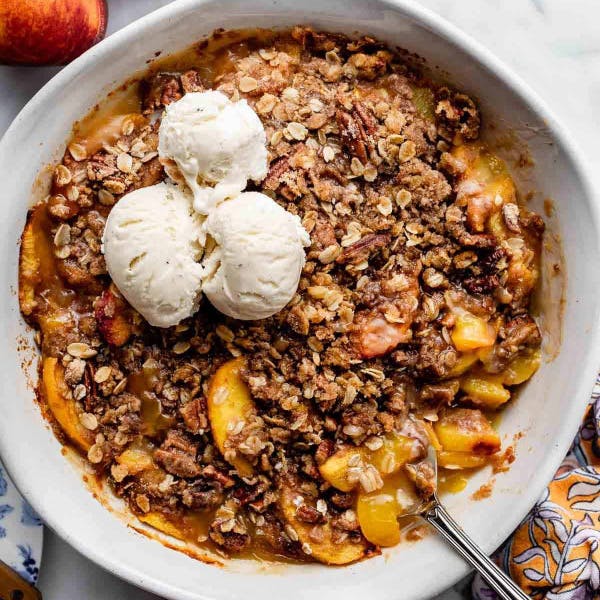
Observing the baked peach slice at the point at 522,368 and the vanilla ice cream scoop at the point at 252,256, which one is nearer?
the vanilla ice cream scoop at the point at 252,256

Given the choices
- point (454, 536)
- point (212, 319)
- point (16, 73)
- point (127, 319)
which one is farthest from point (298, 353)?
point (16, 73)

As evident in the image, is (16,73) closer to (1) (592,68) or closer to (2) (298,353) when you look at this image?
(2) (298,353)

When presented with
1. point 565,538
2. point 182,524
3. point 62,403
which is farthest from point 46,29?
point 565,538

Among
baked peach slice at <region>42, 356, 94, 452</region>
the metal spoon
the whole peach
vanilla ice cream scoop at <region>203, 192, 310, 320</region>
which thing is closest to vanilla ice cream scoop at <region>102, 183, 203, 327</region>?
vanilla ice cream scoop at <region>203, 192, 310, 320</region>

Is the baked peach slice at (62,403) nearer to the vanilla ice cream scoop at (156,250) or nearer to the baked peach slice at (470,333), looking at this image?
the vanilla ice cream scoop at (156,250)

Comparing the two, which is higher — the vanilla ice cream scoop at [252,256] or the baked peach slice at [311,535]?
the vanilla ice cream scoop at [252,256]

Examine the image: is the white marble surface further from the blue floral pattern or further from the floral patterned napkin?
the floral patterned napkin

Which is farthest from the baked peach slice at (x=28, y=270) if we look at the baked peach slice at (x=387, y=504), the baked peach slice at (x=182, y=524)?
the baked peach slice at (x=387, y=504)

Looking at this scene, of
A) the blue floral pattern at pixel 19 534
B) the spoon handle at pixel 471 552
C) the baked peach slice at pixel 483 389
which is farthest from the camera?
the blue floral pattern at pixel 19 534
